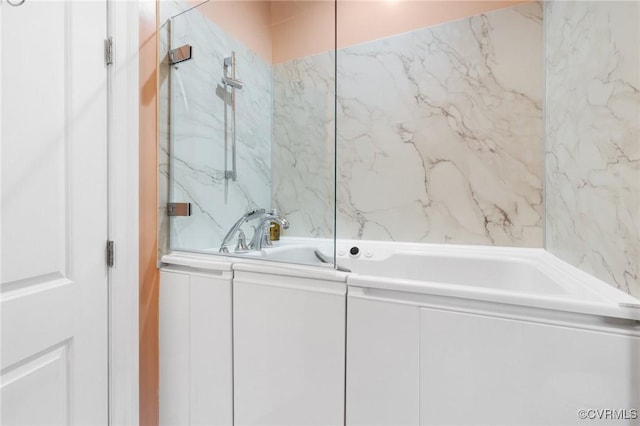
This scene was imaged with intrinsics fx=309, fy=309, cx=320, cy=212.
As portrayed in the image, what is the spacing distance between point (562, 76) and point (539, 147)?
378mm

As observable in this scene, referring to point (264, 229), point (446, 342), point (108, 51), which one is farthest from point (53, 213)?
point (446, 342)

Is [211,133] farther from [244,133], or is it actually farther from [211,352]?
[211,352]

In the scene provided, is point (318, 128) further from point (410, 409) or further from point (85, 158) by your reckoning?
point (410, 409)

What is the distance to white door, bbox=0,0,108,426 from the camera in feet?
2.85

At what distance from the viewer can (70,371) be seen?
3.36 feet

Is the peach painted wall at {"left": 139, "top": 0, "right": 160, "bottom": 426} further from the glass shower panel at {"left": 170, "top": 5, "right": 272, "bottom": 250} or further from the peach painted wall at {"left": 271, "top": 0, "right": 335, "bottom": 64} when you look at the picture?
the peach painted wall at {"left": 271, "top": 0, "right": 335, "bottom": 64}

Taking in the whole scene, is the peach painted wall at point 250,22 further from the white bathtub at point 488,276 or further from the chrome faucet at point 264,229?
the white bathtub at point 488,276

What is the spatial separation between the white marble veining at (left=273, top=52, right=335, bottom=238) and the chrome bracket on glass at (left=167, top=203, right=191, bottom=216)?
39 centimetres

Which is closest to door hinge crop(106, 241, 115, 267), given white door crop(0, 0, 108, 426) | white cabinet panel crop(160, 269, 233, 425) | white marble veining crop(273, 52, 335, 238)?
white door crop(0, 0, 108, 426)

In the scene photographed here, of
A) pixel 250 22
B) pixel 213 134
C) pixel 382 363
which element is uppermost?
pixel 250 22

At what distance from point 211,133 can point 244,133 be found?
0.52ft

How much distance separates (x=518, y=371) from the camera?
74 centimetres

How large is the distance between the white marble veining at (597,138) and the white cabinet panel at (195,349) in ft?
3.98

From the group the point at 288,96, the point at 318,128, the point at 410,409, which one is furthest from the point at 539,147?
the point at 410,409
